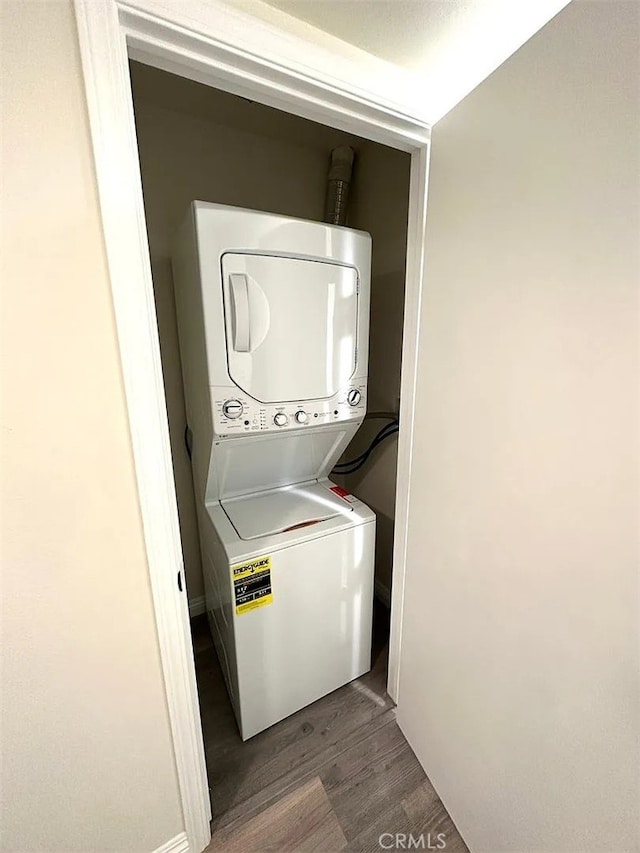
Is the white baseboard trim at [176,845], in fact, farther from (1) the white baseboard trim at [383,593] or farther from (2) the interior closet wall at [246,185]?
(1) the white baseboard trim at [383,593]

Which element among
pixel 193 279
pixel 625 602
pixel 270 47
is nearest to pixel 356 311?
pixel 193 279

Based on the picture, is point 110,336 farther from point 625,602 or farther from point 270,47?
point 625,602

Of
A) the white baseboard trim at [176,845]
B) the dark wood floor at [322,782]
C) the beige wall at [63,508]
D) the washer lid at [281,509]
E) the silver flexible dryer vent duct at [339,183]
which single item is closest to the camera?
the beige wall at [63,508]

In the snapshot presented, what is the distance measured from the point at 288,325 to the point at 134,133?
0.57 m

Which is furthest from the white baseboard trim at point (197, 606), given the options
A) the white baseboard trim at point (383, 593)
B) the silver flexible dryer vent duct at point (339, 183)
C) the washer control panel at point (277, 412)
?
the silver flexible dryer vent duct at point (339, 183)

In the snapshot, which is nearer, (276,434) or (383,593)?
(276,434)

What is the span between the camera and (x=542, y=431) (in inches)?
27.6

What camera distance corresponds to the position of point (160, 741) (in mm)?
883

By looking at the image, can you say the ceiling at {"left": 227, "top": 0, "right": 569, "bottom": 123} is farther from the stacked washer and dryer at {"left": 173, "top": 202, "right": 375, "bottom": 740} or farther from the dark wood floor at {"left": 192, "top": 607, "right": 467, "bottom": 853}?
the dark wood floor at {"left": 192, "top": 607, "right": 467, "bottom": 853}

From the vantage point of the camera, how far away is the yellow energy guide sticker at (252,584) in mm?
1104

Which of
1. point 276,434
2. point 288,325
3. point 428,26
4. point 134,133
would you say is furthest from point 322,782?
point 428,26

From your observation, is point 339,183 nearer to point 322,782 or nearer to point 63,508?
point 63,508

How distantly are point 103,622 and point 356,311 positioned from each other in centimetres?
111

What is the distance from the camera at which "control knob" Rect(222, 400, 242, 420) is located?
41.9 inches
